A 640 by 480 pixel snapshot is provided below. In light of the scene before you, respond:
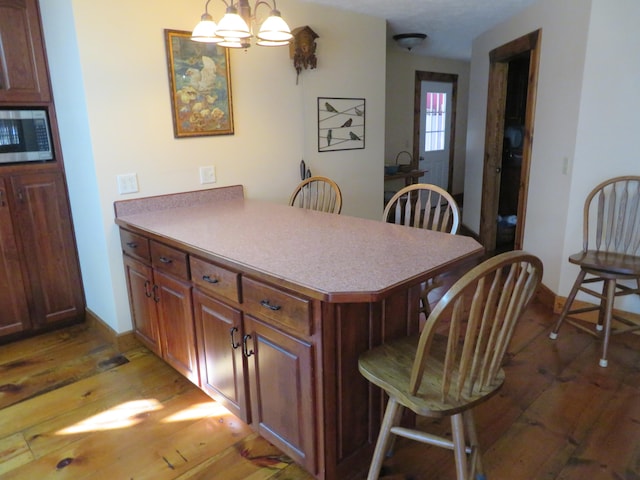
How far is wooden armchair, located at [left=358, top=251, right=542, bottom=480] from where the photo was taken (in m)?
1.24

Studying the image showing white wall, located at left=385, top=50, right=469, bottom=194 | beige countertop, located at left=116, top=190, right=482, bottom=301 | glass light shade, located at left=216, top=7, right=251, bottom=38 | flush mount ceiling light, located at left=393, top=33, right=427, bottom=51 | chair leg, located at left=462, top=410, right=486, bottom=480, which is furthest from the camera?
white wall, located at left=385, top=50, right=469, bottom=194

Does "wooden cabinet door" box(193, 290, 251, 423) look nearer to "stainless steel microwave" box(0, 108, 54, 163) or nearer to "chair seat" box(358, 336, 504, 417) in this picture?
"chair seat" box(358, 336, 504, 417)

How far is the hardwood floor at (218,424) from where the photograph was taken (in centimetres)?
181

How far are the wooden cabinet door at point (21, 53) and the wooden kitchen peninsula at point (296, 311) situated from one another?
120 centimetres

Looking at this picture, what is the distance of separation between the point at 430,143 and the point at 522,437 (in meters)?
5.63

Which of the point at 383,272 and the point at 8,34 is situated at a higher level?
the point at 8,34

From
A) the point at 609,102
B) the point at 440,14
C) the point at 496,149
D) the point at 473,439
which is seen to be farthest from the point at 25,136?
the point at 496,149

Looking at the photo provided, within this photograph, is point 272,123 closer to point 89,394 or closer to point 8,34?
point 8,34

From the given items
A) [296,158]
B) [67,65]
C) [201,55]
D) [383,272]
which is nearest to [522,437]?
[383,272]

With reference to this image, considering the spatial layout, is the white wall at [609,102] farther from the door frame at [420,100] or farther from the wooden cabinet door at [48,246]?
the door frame at [420,100]

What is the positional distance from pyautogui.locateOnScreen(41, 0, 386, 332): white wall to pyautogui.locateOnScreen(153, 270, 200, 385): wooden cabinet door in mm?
520

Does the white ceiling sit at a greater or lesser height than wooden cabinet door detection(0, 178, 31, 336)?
greater

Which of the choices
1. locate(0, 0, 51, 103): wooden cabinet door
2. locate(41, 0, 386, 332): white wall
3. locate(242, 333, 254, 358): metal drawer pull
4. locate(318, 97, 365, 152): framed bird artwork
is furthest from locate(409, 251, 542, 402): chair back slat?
locate(0, 0, 51, 103): wooden cabinet door

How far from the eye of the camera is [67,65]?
2533mm
